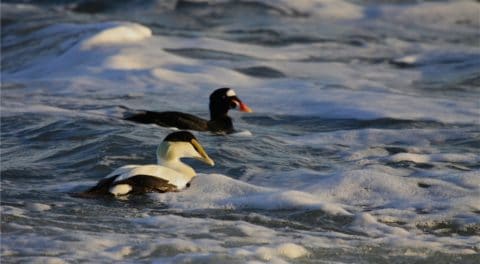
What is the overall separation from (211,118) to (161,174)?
12.0 feet

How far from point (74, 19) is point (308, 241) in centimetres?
1325

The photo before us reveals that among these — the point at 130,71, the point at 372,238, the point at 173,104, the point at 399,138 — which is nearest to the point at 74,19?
the point at 130,71

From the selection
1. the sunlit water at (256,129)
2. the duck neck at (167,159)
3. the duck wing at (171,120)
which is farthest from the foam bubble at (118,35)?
the duck neck at (167,159)

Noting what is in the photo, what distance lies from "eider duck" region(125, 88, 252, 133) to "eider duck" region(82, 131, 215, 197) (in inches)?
86.0

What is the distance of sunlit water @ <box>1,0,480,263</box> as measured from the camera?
7465mm

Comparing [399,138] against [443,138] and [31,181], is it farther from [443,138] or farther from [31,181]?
[31,181]

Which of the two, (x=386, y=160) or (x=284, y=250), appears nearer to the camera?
(x=284, y=250)

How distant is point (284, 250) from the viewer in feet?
23.4

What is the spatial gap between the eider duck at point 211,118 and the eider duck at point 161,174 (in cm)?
219

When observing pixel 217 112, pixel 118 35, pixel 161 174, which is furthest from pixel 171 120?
pixel 118 35

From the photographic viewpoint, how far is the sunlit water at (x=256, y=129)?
7.46 meters

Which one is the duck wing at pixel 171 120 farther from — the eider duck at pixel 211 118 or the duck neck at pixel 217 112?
the duck neck at pixel 217 112

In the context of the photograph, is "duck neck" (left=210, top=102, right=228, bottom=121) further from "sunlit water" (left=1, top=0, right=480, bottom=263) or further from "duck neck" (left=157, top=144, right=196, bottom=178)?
"duck neck" (left=157, top=144, right=196, bottom=178)

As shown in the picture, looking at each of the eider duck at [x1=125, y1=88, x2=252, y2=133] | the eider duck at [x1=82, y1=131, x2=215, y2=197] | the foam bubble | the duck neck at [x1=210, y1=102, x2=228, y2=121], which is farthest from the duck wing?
the foam bubble
